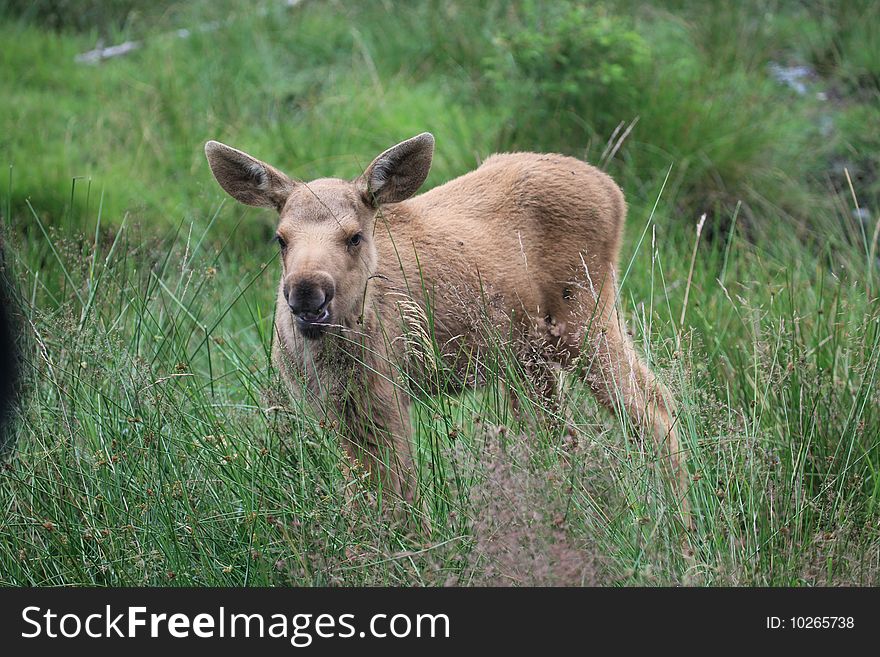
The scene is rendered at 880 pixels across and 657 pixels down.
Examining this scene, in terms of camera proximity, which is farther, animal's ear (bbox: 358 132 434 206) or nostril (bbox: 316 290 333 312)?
animal's ear (bbox: 358 132 434 206)

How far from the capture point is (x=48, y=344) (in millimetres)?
4547

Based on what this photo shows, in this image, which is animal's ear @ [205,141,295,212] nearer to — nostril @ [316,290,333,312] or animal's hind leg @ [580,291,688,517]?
nostril @ [316,290,333,312]

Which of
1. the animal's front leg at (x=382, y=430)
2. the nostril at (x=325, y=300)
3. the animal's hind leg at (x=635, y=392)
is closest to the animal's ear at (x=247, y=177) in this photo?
the nostril at (x=325, y=300)

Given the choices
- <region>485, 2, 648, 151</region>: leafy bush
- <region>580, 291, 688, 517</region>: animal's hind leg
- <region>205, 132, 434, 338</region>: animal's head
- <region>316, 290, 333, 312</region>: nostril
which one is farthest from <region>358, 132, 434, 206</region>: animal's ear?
<region>485, 2, 648, 151</region>: leafy bush

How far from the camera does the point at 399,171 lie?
477 centimetres

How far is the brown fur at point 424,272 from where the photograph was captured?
435 centimetres

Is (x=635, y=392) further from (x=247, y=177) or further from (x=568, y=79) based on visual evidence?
(x=568, y=79)

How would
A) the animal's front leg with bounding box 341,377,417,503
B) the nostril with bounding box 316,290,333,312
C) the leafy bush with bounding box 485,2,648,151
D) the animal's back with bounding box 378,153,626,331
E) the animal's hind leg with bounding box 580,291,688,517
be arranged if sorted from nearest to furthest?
the animal's hind leg with bounding box 580,291,688,517 < the nostril with bounding box 316,290,333,312 < the animal's front leg with bounding box 341,377,417,503 < the animal's back with bounding box 378,153,626,331 < the leafy bush with bounding box 485,2,648,151

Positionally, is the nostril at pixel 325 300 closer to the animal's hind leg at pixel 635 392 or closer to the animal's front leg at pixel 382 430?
the animal's front leg at pixel 382 430

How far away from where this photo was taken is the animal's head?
416 cm
